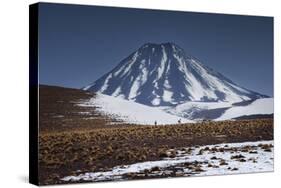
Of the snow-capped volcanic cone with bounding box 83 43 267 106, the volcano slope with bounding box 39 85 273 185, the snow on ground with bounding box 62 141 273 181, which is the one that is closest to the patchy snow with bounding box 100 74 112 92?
the snow-capped volcanic cone with bounding box 83 43 267 106

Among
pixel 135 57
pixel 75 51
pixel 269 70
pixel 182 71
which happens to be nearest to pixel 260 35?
pixel 269 70

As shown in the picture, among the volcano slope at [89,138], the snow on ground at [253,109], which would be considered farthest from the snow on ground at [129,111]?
the snow on ground at [253,109]

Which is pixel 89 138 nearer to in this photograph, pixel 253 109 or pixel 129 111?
pixel 129 111

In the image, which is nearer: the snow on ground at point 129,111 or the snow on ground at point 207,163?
the snow on ground at point 207,163

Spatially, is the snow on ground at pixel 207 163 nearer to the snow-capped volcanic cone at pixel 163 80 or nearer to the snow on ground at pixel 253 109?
the snow on ground at pixel 253 109

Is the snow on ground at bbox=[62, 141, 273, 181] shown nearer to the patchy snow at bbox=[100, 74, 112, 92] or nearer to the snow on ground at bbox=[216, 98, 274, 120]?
the snow on ground at bbox=[216, 98, 274, 120]

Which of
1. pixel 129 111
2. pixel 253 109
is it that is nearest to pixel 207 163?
pixel 253 109
